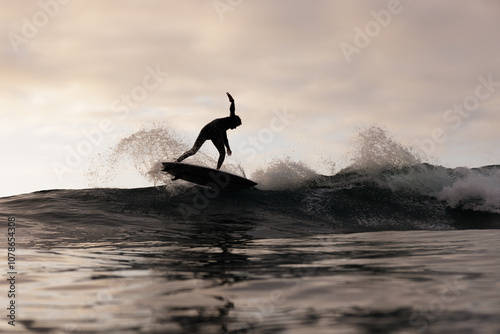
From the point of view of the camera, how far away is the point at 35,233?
916 centimetres

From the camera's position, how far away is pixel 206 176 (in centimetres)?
1256

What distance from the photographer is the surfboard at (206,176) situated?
12.3m

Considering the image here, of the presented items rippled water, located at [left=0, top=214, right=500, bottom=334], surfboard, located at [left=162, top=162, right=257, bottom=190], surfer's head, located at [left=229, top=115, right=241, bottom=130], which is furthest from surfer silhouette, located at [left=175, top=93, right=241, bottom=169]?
rippled water, located at [left=0, top=214, right=500, bottom=334]

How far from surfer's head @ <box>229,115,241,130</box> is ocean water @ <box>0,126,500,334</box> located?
2.11 metres

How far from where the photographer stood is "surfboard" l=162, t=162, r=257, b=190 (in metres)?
12.3

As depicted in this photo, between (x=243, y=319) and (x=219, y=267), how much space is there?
229 cm

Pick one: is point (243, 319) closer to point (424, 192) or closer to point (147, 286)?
point (147, 286)

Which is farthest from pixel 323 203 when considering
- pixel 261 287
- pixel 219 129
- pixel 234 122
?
pixel 261 287

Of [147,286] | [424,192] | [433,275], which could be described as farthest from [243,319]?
[424,192]

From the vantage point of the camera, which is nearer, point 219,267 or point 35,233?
point 219,267

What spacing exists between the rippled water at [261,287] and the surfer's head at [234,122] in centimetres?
485

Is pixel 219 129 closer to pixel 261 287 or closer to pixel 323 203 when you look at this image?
pixel 323 203

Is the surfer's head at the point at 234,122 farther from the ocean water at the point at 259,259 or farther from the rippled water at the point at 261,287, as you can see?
the rippled water at the point at 261,287

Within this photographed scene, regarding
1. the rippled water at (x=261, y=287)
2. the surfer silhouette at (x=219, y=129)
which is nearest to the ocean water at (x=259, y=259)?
the rippled water at (x=261, y=287)
